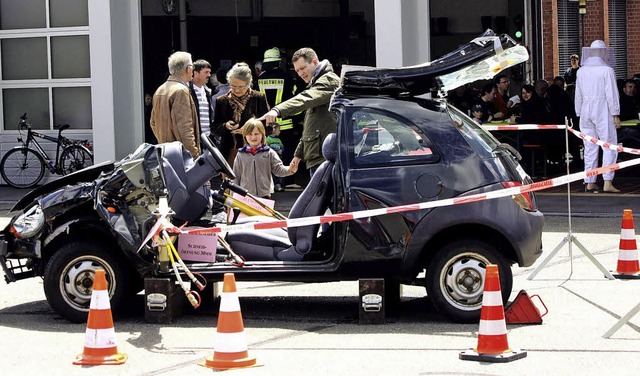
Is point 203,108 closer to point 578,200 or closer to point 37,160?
point 578,200

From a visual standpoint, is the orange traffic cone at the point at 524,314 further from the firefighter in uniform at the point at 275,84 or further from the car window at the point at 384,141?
the firefighter in uniform at the point at 275,84

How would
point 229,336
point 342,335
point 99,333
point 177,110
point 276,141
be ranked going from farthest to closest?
point 276,141
point 177,110
point 342,335
point 99,333
point 229,336

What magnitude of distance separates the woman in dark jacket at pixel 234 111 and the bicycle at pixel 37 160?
7188 millimetres

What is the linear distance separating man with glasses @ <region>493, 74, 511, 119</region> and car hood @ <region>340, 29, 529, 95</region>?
11.5 metres

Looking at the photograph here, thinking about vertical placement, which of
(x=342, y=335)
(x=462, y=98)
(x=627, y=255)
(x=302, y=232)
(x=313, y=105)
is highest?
(x=462, y=98)

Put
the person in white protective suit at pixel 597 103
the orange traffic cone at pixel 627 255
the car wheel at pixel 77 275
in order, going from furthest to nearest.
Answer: the person in white protective suit at pixel 597 103
the orange traffic cone at pixel 627 255
the car wheel at pixel 77 275

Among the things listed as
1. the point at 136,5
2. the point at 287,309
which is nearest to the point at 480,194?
the point at 287,309

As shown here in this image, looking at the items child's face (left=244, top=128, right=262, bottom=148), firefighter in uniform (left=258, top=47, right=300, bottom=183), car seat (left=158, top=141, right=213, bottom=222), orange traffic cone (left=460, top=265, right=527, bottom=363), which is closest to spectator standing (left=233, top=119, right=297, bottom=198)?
child's face (left=244, top=128, right=262, bottom=148)

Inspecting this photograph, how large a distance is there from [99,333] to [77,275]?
1.35 metres

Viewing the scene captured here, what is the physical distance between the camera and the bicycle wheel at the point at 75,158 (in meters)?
Answer: 19.1

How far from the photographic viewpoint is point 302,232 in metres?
8.55

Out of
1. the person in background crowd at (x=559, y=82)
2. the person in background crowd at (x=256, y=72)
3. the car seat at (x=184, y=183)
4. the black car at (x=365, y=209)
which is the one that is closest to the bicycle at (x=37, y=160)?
the person in background crowd at (x=256, y=72)

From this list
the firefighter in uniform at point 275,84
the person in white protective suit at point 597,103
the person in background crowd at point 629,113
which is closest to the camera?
the person in white protective suit at point 597,103

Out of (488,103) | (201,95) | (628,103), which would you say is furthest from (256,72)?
(201,95)
